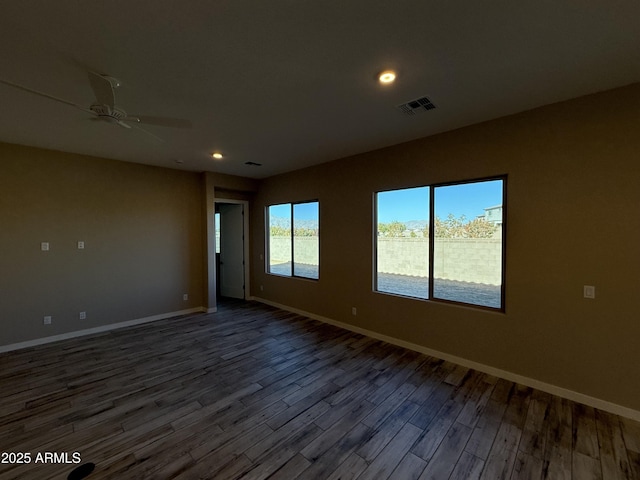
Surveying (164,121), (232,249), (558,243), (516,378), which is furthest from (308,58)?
(232,249)

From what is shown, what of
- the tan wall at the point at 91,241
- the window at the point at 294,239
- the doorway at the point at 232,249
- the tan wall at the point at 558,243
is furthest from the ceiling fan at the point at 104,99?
the doorway at the point at 232,249

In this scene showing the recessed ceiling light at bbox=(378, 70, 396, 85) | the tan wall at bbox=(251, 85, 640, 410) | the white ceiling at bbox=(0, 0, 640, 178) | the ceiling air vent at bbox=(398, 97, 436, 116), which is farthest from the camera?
the ceiling air vent at bbox=(398, 97, 436, 116)

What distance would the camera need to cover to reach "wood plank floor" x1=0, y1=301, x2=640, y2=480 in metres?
1.84

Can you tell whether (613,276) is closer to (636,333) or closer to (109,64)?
(636,333)

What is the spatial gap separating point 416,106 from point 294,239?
12.0 feet

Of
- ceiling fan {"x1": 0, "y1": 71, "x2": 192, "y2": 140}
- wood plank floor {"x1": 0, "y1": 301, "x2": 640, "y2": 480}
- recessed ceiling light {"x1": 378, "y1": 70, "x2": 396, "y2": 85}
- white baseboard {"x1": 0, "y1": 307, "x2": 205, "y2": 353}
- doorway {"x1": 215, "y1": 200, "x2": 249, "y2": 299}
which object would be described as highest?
recessed ceiling light {"x1": 378, "y1": 70, "x2": 396, "y2": 85}

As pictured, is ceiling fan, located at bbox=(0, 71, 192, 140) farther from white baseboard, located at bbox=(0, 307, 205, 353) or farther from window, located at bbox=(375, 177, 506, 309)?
white baseboard, located at bbox=(0, 307, 205, 353)

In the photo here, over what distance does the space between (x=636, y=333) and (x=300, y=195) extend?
466 cm

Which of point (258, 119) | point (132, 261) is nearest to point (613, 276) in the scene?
point (258, 119)

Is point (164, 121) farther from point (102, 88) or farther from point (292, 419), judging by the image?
point (292, 419)

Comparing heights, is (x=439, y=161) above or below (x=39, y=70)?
below

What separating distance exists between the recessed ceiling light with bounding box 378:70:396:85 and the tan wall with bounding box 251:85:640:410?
1.50 metres

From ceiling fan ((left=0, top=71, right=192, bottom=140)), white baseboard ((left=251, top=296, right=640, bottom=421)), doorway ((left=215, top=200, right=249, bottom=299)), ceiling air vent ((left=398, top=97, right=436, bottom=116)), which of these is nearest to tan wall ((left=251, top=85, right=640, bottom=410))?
white baseboard ((left=251, top=296, right=640, bottom=421))

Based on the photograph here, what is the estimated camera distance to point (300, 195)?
532cm
